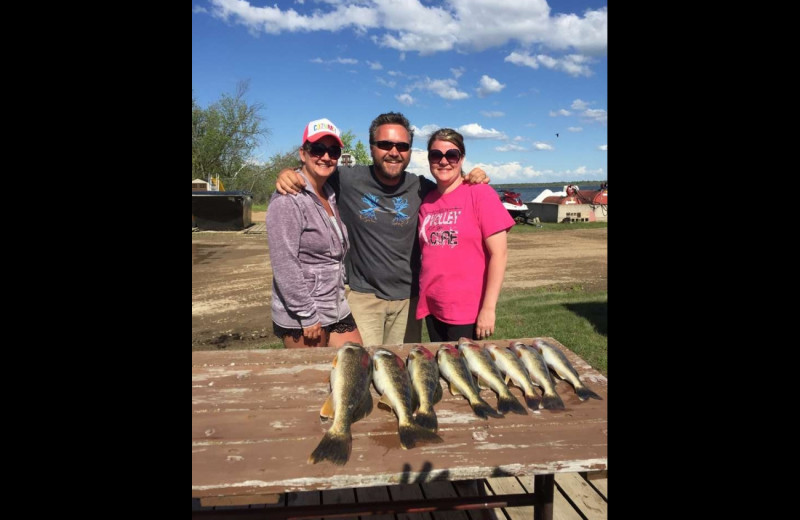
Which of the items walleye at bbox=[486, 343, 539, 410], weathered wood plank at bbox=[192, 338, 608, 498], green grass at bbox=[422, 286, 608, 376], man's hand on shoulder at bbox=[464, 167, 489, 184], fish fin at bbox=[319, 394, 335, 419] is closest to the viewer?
weathered wood plank at bbox=[192, 338, 608, 498]

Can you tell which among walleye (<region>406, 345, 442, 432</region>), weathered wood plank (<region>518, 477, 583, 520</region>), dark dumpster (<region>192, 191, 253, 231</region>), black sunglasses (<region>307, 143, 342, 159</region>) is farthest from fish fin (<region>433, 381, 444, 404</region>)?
dark dumpster (<region>192, 191, 253, 231</region>)

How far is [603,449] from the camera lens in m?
1.79

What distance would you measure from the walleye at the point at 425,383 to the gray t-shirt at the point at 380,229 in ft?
3.34

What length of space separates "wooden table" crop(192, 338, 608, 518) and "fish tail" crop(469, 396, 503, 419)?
29 mm

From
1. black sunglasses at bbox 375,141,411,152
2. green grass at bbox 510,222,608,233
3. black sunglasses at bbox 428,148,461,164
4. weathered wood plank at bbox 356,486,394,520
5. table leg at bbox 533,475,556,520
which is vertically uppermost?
green grass at bbox 510,222,608,233

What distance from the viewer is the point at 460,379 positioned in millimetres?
2295

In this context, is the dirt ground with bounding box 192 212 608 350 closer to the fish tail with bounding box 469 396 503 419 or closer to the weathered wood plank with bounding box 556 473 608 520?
the weathered wood plank with bounding box 556 473 608 520

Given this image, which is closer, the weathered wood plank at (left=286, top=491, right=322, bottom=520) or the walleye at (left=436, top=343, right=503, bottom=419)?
the walleye at (left=436, top=343, right=503, bottom=419)

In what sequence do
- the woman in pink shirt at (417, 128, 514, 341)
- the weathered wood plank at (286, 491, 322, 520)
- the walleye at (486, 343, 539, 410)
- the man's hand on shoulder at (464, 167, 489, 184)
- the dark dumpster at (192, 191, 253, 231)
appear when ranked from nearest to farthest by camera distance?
the walleye at (486, 343, 539, 410)
the weathered wood plank at (286, 491, 322, 520)
the woman in pink shirt at (417, 128, 514, 341)
the man's hand on shoulder at (464, 167, 489, 184)
the dark dumpster at (192, 191, 253, 231)

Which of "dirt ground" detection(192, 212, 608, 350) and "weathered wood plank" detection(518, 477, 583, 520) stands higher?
"dirt ground" detection(192, 212, 608, 350)

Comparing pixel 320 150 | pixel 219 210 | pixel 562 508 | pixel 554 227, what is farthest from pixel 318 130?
pixel 554 227

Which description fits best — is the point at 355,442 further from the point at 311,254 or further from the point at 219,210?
the point at 219,210

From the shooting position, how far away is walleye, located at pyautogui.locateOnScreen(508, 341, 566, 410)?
216 centimetres
